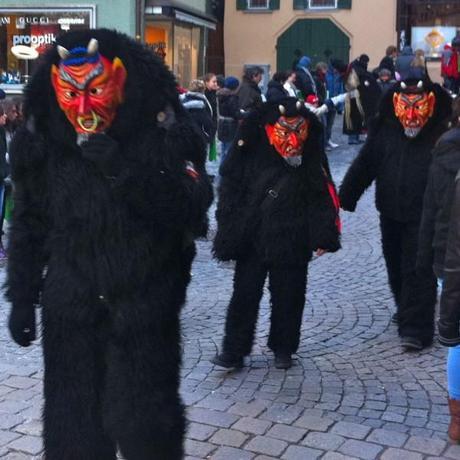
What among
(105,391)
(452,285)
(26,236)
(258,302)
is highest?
(26,236)

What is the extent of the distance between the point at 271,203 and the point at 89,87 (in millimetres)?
2224

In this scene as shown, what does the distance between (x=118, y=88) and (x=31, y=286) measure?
864 mm

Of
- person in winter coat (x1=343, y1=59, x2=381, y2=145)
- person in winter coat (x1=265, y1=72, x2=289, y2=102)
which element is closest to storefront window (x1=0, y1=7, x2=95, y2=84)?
person in winter coat (x1=265, y1=72, x2=289, y2=102)

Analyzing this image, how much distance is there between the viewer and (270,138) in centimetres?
550

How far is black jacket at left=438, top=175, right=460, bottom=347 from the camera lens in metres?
3.96

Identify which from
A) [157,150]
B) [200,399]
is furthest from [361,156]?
[157,150]

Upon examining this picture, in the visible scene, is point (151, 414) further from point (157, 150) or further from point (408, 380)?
point (408, 380)

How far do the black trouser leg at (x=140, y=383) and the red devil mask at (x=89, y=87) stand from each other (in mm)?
723

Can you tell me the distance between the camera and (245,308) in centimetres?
552

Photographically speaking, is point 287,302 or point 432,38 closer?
point 287,302

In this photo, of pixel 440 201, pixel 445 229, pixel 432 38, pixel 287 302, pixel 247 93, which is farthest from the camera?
pixel 432 38

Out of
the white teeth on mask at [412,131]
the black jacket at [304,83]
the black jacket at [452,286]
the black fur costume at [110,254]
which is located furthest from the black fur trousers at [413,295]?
the black jacket at [304,83]

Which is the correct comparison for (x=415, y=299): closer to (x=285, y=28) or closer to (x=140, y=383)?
(x=140, y=383)

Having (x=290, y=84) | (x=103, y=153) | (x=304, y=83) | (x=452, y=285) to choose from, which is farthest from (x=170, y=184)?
(x=304, y=83)
